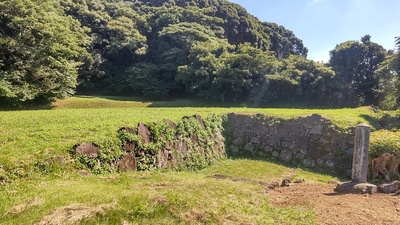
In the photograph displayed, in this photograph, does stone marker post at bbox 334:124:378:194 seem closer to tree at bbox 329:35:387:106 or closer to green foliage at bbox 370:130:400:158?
green foliage at bbox 370:130:400:158

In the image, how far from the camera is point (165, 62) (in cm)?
3434

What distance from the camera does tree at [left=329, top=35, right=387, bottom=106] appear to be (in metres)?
32.9

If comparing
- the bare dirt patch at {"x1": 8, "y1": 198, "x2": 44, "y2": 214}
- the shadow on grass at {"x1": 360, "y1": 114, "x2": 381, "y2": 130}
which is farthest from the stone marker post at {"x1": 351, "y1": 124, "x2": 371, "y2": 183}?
the shadow on grass at {"x1": 360, "y1": 114, "x2": 381, "y2": 130}

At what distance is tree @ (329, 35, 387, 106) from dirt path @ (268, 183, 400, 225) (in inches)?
1123

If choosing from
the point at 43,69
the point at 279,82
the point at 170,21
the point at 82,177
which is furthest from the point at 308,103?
the point at 82,177

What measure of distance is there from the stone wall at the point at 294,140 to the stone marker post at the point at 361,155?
4376 mm

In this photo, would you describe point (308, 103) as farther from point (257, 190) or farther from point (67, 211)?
point (67, 211)

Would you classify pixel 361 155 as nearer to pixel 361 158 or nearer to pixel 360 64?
pixel 361 158

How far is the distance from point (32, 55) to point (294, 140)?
16.5 meters

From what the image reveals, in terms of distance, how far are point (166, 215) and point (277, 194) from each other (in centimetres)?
339

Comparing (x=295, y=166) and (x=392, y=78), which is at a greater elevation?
(x=392, y=78)

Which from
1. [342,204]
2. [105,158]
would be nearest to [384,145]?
[342,204]

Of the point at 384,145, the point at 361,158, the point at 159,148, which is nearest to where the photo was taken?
the point at 361,158

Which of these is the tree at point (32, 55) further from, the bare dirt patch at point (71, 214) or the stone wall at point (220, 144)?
the bare dirt patch at point (71, 214)
